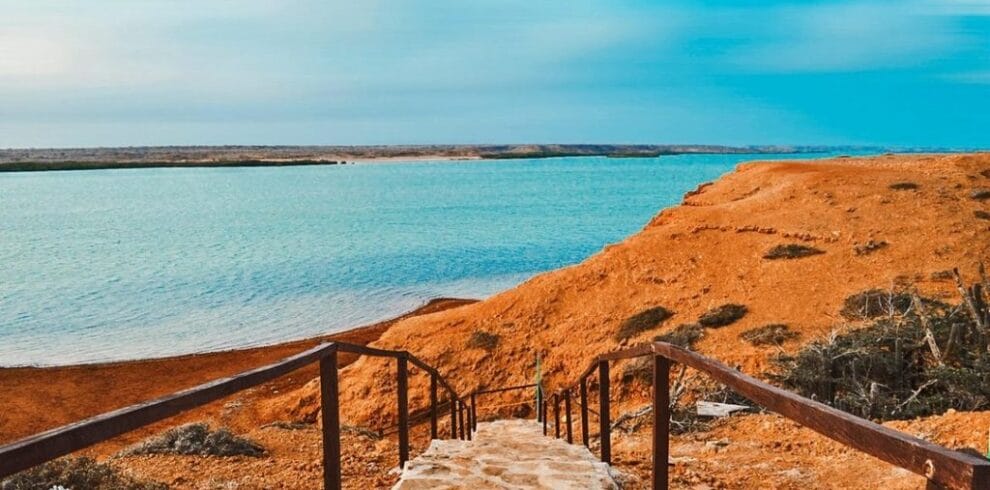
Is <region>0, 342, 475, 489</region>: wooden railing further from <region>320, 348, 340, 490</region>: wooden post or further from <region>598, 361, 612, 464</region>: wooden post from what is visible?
<region>598, 361, 612, 464</region>: wooden post

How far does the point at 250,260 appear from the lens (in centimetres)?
3884

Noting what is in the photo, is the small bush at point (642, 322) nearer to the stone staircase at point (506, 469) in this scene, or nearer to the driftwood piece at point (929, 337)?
the driftwood piece at point (929, 337)

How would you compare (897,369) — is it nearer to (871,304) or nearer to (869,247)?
(871,304)

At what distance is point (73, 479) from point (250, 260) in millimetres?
33967

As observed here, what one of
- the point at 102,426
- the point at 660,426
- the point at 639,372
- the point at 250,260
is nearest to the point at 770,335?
the point at 639,372

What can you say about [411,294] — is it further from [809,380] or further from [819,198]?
[809,380]

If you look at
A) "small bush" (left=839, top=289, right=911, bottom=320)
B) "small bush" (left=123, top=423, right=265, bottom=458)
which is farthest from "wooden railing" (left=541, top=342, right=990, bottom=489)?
"small bush" (left=839, top=289, right=911, bottom=320)

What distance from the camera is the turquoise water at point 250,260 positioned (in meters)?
24.0

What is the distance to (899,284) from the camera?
43.5 feet

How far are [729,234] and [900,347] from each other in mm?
8105

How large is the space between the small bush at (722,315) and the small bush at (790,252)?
244 cm

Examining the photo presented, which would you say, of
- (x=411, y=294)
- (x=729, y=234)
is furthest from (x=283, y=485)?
(x=411, y=294)

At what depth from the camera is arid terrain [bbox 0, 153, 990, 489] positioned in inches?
490

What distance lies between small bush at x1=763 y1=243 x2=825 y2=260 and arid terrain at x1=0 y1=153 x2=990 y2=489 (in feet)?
0.50
